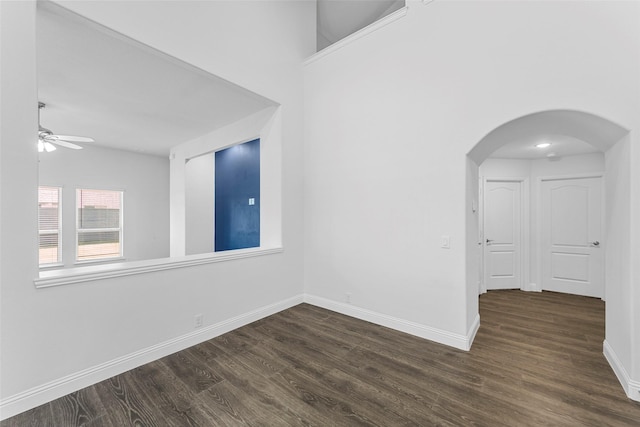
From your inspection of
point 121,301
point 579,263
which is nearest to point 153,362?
point 121,301

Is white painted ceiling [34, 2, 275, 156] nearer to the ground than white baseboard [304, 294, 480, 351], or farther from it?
farther from it

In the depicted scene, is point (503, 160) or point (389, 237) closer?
point (389, 237)

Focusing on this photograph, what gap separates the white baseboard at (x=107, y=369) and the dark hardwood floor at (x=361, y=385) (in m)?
0.06

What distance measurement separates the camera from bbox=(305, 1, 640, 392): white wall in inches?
79.7

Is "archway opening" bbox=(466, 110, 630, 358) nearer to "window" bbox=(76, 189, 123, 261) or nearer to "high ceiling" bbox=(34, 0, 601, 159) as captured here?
"high ceiling" bbox=(34, 0, 601, 159)

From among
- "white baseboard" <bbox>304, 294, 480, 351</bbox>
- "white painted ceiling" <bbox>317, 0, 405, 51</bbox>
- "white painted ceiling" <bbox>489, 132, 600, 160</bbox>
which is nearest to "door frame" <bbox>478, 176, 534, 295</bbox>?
"white painted ceiling" <bbox>489, 132, 600, 160</bbox>

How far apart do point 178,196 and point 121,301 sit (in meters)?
4.35

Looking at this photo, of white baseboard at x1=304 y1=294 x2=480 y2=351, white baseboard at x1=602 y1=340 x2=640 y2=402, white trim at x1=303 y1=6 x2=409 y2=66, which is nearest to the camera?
white baseboard at x1=602 y1=340 x2=640 y2=402

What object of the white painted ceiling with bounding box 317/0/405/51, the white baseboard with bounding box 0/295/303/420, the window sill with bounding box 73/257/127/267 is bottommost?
the white baseboard with bounding box 0/295/303/420

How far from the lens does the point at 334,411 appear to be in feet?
5.80

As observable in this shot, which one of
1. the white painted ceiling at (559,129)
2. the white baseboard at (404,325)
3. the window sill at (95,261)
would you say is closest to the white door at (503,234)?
the white baseboard at (404,325)

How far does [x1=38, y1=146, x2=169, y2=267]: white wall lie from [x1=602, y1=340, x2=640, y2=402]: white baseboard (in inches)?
337

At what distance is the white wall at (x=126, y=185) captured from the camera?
572 cm

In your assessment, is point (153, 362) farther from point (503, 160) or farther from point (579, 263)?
point (579, 263)
